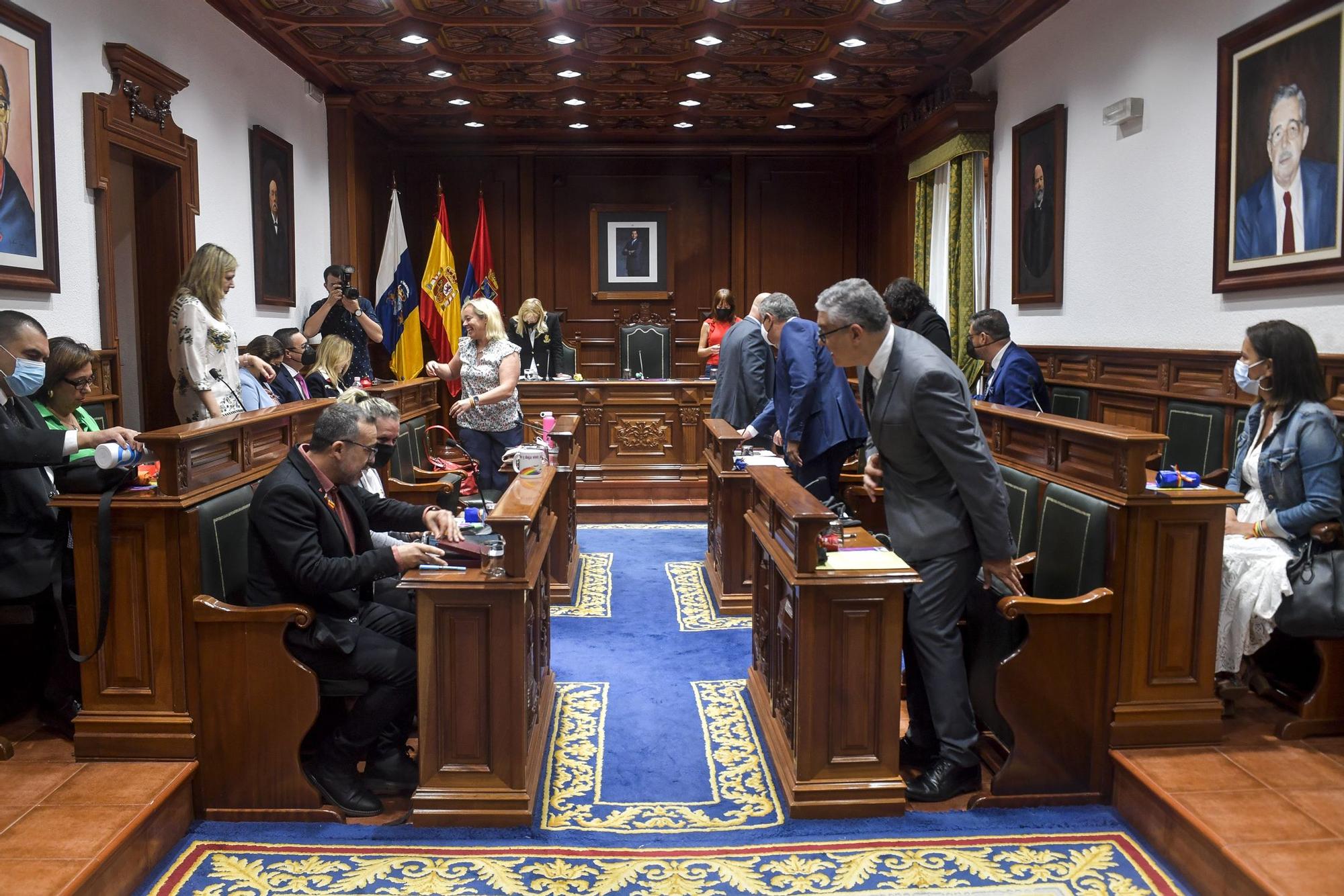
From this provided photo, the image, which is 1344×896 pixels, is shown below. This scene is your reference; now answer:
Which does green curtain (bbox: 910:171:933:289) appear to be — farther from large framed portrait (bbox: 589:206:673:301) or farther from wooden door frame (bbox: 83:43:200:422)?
wooden door frame (bbox: 83:43:200:422)

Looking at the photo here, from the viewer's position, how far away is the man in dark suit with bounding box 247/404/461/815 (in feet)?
9.54

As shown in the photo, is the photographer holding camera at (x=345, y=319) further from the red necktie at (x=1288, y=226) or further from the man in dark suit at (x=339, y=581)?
the red necktie at (x=1288, y=226)

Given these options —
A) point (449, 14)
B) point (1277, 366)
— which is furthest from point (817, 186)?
point (1277, 366)

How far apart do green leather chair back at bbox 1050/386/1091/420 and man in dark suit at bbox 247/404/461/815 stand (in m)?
4.45

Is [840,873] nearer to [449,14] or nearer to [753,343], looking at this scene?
[753,343]

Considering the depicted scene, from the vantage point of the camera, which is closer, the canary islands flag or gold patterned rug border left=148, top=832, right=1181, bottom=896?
gold patterned rug border left=148, top=832, right=1181, bottom=896

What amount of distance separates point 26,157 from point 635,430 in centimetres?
472

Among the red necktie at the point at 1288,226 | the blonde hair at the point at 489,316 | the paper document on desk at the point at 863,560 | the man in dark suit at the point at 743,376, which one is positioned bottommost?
the paper document on desk at the point at 863,560

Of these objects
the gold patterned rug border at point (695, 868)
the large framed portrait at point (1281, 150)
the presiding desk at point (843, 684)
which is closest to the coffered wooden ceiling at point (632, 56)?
the large framed portrait at point (1281, 150)

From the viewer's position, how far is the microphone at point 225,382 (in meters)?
4.63

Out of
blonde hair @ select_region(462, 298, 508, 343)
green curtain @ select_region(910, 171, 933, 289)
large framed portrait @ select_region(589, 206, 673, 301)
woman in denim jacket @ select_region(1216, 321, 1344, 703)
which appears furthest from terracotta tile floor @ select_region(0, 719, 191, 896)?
large framed portrait @ select_region(589, 206, 673, 301)

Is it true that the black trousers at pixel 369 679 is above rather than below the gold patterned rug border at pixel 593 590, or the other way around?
above

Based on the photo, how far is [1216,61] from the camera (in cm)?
495

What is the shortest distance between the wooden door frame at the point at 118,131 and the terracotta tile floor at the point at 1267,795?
4767 millimetres
